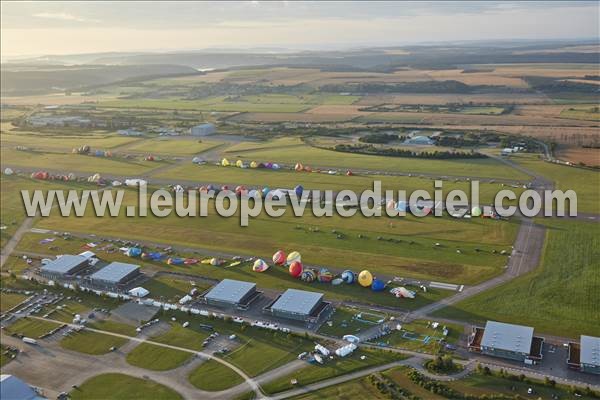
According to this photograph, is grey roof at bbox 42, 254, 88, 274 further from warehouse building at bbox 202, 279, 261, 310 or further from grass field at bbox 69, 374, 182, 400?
grass field at bbox 69, 374, 182, 400

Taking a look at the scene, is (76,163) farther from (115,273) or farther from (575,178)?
(575,178)

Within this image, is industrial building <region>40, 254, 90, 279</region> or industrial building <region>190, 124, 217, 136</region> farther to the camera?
industrial building <region>190, 124, 217, 136</region>

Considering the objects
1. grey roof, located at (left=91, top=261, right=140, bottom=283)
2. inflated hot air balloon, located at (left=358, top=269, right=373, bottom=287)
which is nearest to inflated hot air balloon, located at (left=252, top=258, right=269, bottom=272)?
inflated hot air balloon, located at (left=358, top=269, right=373, bottom=287)

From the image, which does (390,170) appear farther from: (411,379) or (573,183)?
(411,379)

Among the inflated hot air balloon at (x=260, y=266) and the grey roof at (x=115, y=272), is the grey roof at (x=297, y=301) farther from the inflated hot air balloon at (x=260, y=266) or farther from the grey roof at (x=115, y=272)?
the grey roof at (x=115, y=272)

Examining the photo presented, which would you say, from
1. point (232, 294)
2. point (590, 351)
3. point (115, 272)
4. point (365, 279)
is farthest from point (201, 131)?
Result: point (590, 351)

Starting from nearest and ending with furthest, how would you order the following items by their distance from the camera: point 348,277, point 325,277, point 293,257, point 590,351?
point 590,351, point 348,277, point 325,277, point 293,257

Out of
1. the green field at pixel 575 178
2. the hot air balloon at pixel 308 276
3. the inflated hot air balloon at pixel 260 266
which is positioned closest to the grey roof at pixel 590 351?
the hot air balloon at pixel 308 276

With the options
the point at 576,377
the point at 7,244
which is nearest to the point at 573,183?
the point at 576,377
